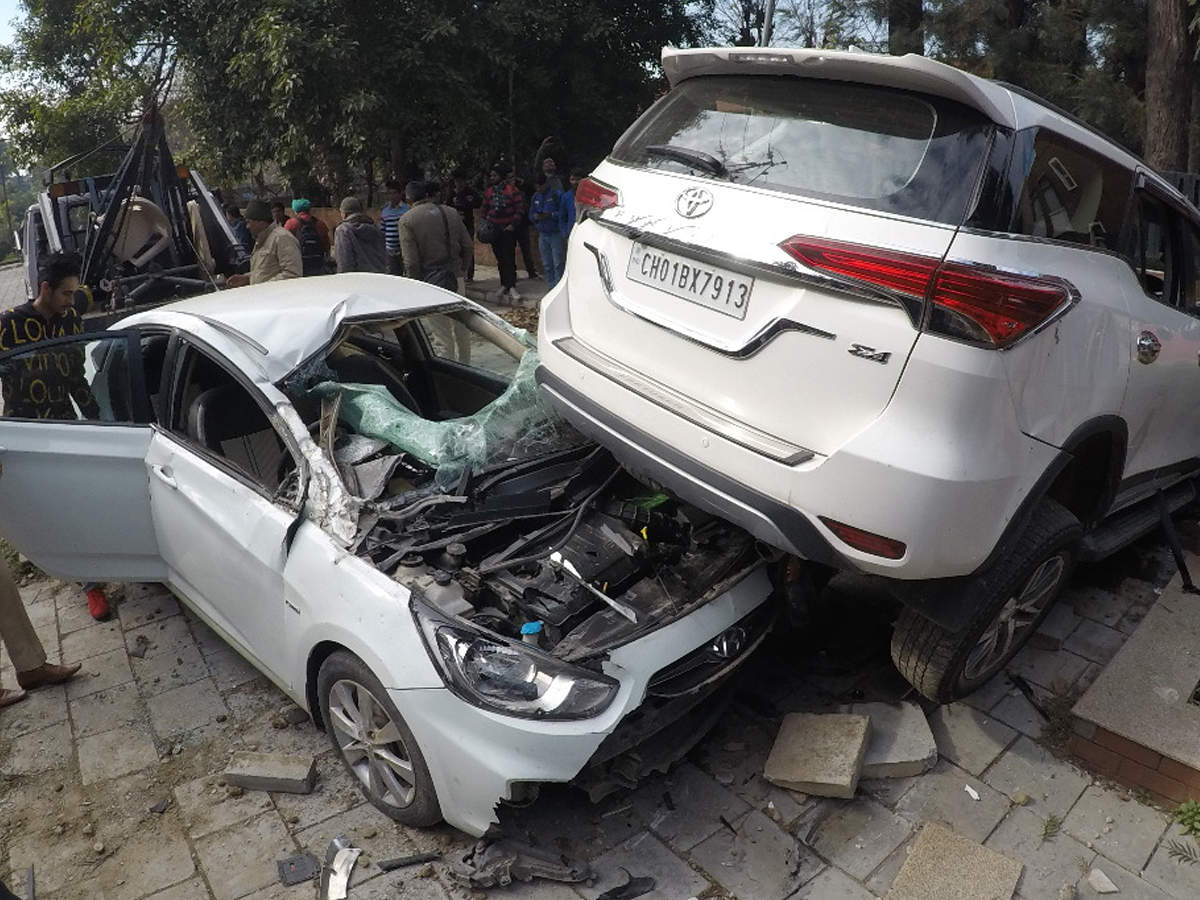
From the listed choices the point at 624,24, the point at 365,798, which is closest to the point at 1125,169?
the point at 365,798

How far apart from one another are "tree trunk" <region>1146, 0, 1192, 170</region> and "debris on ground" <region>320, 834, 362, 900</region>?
9807 millimetres

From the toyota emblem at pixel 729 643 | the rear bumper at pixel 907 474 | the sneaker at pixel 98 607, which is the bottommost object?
the sneaker at pixel 98 607

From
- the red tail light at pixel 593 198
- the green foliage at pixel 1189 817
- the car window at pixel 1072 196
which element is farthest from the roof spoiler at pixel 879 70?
the green foliage at pixel 1189 817

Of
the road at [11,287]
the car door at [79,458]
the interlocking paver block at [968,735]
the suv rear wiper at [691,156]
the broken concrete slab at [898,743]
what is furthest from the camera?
the road at [11,287]

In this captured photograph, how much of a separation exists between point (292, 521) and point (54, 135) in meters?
21.4

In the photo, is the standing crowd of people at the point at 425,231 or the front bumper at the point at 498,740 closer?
the front bumper at the point at 498,740

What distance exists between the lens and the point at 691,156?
298cm

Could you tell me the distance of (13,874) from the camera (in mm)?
2895

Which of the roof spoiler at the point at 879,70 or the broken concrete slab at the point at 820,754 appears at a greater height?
the roof spoiler at the point at 879,70

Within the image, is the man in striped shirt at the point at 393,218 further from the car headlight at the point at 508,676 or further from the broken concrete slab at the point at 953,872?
the broken concrete slab at the point at 953,872

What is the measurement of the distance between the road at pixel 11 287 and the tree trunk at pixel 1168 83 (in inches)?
631

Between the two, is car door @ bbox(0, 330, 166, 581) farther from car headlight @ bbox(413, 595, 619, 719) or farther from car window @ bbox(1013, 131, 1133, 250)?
car window @ bbox(1013, 131, 1133, 250)

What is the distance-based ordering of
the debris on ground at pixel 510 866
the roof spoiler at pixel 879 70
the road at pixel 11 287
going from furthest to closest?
the road at pixel 11 287
the debris on ground at pixel 510 866
the roof spoiler at pixel 879 70

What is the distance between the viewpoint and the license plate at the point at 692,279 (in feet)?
8.86
